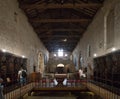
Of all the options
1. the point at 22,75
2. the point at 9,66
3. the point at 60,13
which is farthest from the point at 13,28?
the point at 60,13

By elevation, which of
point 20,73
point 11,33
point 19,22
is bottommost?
point 20,73

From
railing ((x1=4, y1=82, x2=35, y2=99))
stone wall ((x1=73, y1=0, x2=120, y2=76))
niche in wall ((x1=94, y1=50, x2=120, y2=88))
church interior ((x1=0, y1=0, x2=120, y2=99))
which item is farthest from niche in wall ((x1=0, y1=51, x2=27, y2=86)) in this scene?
stone wall ((x1=73, y1=0, x2=120, y2=76))

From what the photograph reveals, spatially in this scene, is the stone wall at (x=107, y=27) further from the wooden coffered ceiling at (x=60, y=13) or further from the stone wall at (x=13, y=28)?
the stone wall at (x=13, y=28)

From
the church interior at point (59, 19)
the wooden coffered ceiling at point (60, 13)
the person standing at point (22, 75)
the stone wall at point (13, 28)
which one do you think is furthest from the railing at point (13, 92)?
the wooden coffered ceiling at point (60, 13)

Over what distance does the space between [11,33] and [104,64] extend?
6.26m

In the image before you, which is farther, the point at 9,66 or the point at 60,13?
the point at 60,13

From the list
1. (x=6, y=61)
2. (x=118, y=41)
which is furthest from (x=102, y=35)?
(x=6, y=61)

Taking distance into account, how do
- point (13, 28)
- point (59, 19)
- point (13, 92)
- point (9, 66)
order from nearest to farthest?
point (13, 92)
point (9, 66)
point (13, 28)
point (59, 19)

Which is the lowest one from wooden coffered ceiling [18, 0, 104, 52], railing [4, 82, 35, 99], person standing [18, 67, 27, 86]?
railing [4, 82, 35, 99]

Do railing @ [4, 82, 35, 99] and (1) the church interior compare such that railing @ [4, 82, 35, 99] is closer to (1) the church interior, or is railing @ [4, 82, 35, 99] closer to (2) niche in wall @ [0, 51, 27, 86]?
(1) the church interior

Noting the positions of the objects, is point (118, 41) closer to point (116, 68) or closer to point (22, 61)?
point (116, 68)

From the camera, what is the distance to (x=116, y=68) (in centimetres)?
1140

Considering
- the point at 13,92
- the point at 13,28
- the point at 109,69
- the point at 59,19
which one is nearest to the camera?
the point at 13,92

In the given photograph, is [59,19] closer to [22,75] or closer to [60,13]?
[60,13]
